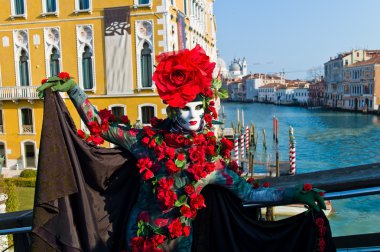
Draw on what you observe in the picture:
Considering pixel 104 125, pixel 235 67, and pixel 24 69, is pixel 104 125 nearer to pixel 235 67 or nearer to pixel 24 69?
pixel 24 69

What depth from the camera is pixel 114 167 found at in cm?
174

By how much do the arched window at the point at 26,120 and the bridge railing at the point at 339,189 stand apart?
13.2m

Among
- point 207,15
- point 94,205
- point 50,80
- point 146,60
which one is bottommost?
point 94,205

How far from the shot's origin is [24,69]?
14.0 metres

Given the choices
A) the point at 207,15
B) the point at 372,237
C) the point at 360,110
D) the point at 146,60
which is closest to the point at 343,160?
the point at 207,15

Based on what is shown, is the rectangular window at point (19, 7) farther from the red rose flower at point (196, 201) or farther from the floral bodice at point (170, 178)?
the red rose flower at point (196, 201)

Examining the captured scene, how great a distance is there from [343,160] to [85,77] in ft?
44.0

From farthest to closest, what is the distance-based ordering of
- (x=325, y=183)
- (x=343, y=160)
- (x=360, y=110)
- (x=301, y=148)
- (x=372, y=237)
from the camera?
(x=360, y=110) < (x=301, y=148) < (x=343, y=160) < (x=372, y=237) < (x=325, y=183)

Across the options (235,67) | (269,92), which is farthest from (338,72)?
(235,67)

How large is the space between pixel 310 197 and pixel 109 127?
2.76 ft

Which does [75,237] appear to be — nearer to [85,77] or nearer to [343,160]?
[85,77]

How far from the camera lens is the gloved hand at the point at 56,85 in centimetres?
161

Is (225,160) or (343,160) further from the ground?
(225,160)

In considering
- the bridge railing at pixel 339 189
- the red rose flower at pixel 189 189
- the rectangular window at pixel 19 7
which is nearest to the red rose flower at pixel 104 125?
Result: the red rose flower at pixel 189 189
